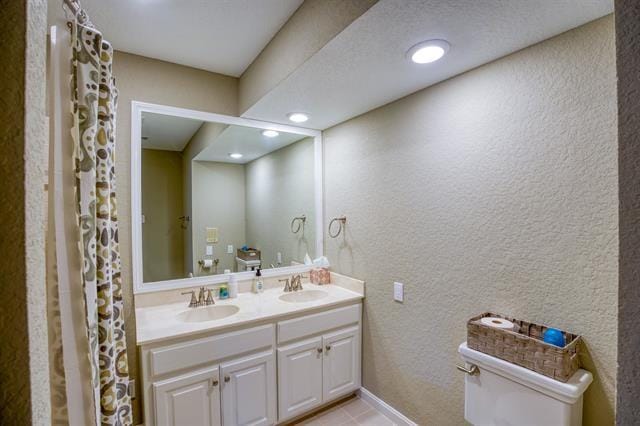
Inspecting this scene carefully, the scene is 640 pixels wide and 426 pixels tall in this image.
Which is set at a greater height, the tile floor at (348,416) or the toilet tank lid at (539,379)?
the toilet tank lid at (539,379)

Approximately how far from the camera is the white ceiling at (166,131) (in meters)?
2.11

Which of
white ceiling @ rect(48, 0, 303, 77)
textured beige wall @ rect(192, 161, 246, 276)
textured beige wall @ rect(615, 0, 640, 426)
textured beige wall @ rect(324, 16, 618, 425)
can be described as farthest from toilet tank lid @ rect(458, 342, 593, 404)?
white ceiling @ rect(48, 0, 303, 77)

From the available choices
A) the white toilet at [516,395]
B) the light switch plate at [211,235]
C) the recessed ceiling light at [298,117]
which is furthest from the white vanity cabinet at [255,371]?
the recessed ceiling light at [298,117]

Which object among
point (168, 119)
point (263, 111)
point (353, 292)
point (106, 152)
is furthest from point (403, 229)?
point (168, 119)

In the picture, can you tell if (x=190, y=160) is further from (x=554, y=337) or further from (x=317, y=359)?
(x=554, y=337)

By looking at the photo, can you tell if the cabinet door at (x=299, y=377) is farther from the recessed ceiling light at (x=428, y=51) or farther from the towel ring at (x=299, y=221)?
the recessed ceiling light at (x=428, y=51)

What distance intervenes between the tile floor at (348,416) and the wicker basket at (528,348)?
114 cm

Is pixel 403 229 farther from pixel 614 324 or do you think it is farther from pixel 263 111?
pixel 263 111

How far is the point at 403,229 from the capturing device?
6.71 ft

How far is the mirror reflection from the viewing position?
2162mm

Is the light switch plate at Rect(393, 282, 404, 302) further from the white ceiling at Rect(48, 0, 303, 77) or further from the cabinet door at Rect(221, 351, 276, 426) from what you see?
the white ceiling at Rect(48, 0, 303, 77)

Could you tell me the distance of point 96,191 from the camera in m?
0.99

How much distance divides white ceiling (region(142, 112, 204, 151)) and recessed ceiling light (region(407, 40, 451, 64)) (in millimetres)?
1634

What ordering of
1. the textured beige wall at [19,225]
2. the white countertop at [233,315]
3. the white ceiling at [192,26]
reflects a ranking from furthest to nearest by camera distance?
the white countertop at [233,315] → the white ceiling at [192,26] → the textured beige wall at [19,225]
